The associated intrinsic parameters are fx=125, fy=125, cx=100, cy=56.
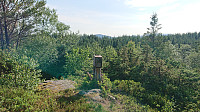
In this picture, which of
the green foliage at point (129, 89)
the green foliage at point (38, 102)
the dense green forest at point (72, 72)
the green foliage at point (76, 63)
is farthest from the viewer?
the green foliage at point (76, 63)

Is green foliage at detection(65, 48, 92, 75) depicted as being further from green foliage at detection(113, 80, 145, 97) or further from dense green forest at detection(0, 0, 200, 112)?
green foliage at detection(113, 80, 145, 97)

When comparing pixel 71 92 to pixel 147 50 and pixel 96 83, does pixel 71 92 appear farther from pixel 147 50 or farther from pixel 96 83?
pixel 147 50

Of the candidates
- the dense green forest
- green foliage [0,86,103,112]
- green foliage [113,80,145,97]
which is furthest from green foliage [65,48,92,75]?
green foliage [0,86,103,112]

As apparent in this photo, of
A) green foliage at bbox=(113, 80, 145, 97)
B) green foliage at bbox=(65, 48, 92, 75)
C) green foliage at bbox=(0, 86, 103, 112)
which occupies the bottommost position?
green foliage at bbox=(113, 80, 145, 97)

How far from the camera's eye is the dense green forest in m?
5.08

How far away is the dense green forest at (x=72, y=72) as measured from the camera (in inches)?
200

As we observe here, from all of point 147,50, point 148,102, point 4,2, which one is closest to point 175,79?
point 148,102

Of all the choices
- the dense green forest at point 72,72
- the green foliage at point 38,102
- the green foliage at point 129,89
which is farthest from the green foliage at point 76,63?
the green foliage at point 38,102

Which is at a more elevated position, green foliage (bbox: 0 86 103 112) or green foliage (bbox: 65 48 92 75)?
green foliage (bbox: 65 48 92 75)

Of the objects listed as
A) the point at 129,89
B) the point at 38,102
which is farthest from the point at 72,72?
the point at 38,102

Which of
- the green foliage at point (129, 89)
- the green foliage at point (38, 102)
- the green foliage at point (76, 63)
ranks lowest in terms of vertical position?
the green foliage at point (129, 89)

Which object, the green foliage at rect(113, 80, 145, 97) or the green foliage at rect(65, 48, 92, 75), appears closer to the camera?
the green foliage at rect(113, 80, 145, 97)

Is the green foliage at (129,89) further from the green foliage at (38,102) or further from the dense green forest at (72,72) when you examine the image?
the green foliage at (38,102)

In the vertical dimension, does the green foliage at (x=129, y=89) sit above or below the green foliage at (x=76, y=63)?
below
